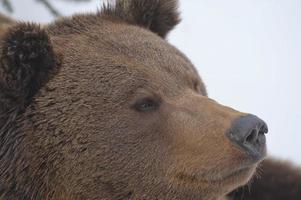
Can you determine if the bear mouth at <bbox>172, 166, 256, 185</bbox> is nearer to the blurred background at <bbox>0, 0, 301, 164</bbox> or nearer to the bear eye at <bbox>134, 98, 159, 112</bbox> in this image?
the bear eye at <bbox>134, 98, 159, 112</bbox>

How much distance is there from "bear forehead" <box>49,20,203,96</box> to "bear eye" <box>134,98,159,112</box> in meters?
0.09

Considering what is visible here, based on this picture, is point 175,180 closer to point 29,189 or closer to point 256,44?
point 29,189

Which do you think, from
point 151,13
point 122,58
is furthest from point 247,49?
point 122,58

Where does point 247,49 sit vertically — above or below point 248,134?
below

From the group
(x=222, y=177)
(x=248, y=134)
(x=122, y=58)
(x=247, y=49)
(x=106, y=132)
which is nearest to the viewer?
(x=248, y=134)

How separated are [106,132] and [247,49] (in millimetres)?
6621

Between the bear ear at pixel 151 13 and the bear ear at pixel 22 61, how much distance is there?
76cm

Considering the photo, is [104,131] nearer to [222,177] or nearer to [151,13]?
[222,177]

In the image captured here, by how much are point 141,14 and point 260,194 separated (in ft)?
5.90

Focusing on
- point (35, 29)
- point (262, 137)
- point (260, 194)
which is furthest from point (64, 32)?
point (260, 194)

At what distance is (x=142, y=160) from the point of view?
3541 mm

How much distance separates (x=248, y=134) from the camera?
3.30m

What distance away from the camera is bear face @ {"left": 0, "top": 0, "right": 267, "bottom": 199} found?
344 centimetres

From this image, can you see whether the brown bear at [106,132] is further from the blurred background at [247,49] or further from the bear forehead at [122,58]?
the blurred background at [247,49]
